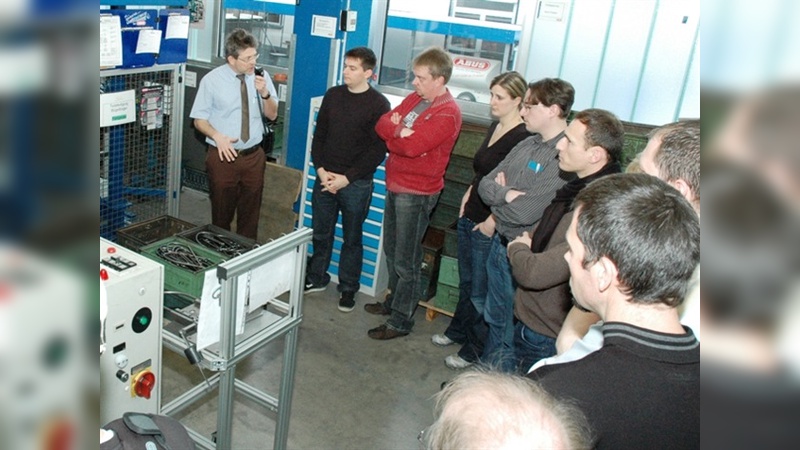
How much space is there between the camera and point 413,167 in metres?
3.38

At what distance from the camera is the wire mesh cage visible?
10.3 ft

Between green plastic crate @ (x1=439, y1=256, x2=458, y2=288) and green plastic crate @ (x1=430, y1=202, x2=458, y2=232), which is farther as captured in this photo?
green plastic crate @ (x1=430, y1=202, x2=458, y2=232)

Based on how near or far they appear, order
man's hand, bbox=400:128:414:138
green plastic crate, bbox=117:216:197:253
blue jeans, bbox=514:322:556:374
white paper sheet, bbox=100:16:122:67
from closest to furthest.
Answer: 1. blue jeans, bbox=514:322:556:374
2. green plastic crate, bbox=117:216:197:253
3. white paper sheet, bbox=100:16:122:67
4. man's hand, bbox=400:128:414:138

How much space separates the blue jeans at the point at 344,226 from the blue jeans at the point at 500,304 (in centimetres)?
104

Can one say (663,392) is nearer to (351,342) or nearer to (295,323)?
(295,323)

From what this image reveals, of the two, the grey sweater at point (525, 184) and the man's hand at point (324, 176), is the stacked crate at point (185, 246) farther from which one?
the grey sweater at point (525, 184)

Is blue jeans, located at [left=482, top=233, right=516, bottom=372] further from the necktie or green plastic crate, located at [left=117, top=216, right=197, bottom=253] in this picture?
the necktie

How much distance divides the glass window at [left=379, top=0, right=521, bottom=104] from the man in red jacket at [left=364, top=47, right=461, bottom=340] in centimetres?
84

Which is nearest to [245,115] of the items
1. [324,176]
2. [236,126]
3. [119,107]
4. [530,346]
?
[236,126]

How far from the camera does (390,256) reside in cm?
367

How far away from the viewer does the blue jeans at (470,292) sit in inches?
125

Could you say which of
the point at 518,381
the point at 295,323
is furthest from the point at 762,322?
the point at 295,323

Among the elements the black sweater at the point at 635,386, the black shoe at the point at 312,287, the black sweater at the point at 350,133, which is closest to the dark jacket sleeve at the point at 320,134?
the black sweater at the point at 350,133

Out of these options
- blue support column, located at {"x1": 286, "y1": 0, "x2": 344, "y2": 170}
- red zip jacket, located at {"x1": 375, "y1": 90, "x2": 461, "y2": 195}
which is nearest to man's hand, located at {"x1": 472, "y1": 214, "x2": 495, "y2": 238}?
red zip jacket, located at {"x1": 375, "y1": 90, "x2": 461, "y2": 195}
